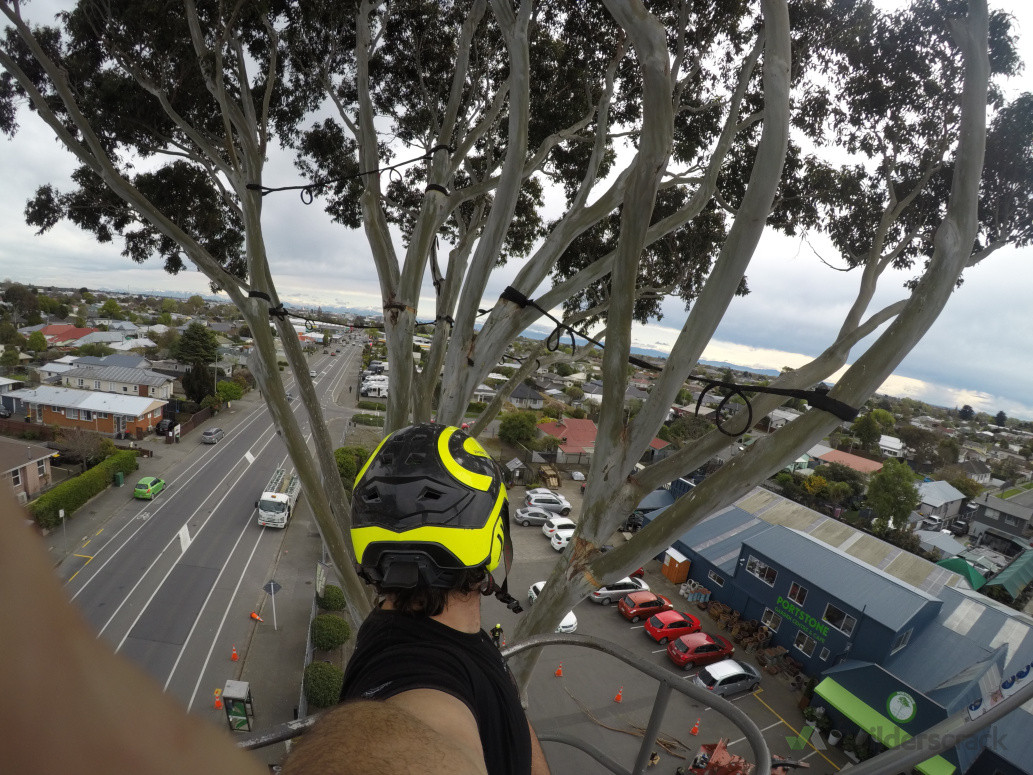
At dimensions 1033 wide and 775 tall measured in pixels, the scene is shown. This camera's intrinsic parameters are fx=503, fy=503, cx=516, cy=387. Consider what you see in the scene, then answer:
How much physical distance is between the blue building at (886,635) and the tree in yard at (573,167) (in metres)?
8.16

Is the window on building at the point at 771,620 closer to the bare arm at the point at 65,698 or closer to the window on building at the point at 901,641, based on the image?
the window on building at the point at 901,641

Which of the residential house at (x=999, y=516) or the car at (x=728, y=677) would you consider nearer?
the car at (x=728, y=677)

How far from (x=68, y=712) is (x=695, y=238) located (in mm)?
7082

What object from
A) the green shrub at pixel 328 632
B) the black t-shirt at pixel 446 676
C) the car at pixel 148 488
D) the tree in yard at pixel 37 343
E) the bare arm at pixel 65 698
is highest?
the bare arm at pixel 65 698

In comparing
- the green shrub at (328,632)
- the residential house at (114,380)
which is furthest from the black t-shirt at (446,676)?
the residential house at (114,380)

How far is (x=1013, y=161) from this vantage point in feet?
14.1

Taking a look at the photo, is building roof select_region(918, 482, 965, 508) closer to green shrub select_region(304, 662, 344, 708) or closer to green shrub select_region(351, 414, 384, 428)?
green shrub select_region(351, 414, 384, 428)

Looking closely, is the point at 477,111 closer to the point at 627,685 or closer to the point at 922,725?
the point at 627,685

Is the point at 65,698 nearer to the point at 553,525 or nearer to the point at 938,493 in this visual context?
the point at 553,525

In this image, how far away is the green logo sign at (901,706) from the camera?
9273 mm

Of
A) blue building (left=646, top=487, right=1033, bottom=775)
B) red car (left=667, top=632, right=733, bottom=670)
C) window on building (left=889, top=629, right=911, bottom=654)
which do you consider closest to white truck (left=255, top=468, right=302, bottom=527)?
red car (left=667, top=632, right=733, bottom=670)

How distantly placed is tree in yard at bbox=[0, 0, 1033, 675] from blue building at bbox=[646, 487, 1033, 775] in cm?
816

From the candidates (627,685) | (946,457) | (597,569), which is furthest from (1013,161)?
(946,457)

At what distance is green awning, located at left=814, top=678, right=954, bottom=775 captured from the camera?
340 inches
